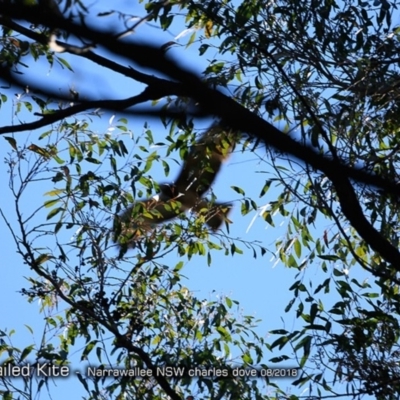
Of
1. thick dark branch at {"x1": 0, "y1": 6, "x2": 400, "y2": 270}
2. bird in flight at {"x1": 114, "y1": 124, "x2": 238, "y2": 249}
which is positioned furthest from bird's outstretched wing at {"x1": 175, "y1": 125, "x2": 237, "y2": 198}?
thick dark branch at {"x1": 0, "y1": 6, "x2": 400, "y2": 270}

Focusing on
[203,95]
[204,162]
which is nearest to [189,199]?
[204,162]

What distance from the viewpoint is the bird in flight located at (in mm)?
4211

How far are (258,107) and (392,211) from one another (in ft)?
2.42

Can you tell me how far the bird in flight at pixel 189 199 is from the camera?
13.8ft

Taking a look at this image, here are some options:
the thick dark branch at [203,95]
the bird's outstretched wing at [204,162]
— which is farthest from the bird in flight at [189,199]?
the thick dark branch at [203,95]

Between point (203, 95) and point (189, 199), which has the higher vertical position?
point (189, 199)

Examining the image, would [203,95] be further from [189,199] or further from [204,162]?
[189,199]

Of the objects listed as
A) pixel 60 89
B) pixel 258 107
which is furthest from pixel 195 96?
pixel 258 107

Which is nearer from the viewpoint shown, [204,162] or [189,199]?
[204,162]

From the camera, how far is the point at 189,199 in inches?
180

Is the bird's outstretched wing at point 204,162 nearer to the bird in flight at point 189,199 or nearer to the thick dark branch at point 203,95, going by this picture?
the bird in flight at point 189,199

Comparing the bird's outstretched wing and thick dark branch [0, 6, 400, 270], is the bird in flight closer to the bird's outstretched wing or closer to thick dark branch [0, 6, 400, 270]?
the bird's outstretched wing

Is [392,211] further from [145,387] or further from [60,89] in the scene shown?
[60,89]

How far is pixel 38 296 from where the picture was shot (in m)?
4.20
